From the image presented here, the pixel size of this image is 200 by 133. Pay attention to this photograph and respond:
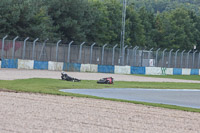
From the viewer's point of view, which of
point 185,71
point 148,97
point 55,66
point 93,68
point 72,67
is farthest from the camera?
point 185,71

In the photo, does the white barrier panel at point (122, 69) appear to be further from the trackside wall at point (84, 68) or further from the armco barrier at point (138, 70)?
the armco barrier at point (138, 70)

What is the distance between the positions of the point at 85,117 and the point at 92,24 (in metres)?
62.1

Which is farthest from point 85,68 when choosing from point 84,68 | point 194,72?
point 194,72

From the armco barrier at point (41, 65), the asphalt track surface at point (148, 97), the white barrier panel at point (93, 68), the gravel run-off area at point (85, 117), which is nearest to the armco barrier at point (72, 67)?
the white barrier panel at point (93, 68)

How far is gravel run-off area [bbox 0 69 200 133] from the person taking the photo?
1045 centimetres

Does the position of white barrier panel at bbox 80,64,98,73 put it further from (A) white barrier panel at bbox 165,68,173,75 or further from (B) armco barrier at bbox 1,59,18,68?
(A) white barrier panel at bbox 165,68,173,75

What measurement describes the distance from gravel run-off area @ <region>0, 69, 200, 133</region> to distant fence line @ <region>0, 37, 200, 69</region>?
22308mm

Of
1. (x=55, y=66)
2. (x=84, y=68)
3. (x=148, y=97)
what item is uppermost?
(x=55, y=66)

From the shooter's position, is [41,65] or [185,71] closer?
[41,65]

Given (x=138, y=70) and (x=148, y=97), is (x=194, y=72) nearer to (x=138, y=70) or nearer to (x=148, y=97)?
(x=138, y=70)

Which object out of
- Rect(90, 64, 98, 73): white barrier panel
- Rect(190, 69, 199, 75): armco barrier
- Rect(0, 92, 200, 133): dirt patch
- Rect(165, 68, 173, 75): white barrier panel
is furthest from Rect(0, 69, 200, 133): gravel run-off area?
Rect(190, 69, 199, 75): armco barrier

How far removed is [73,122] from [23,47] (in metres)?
28.5

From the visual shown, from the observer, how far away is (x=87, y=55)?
147 feet

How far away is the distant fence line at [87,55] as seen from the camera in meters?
38.8
